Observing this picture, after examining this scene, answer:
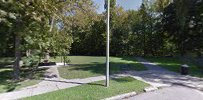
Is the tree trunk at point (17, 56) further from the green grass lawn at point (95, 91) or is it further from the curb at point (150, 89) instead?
the curb at point (150, 89)

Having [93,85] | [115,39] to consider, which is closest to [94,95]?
[93,85]

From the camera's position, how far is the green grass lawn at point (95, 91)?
30.5 feet

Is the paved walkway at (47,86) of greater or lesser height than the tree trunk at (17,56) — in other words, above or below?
below

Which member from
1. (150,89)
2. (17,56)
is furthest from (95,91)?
(17,56)

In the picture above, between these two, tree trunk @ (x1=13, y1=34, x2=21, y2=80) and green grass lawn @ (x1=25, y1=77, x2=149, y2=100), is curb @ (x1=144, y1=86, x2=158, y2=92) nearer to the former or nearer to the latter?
green grass lawn @ (x1=25, y1=77, x2=149, y2=100)

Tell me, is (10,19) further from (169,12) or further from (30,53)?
(169,12)

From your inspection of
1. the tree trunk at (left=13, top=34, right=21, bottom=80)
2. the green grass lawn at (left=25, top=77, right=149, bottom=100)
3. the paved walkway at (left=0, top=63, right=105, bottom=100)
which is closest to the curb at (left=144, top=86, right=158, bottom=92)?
the green grass lawn at (left=25, top=77, right=149, bottom=100)

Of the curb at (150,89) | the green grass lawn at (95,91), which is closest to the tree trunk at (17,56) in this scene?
the green grass lawn at (95,91)

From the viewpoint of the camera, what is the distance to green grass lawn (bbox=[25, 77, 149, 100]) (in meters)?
9.28

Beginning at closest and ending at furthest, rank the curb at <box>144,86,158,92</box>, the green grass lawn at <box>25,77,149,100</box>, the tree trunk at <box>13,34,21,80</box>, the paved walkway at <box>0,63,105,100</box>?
the green grass lawn at <box>25,77,149,100</box>, the paved walkway at <box>0,63,105,100</box>, the curb at <box>144,86,158,92</box>, the tree trunk at <box>13,34,21,80</box>

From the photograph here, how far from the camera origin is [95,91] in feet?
32.7

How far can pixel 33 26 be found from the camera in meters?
11.4

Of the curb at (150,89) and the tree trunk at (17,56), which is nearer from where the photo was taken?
the curb at (150,89)

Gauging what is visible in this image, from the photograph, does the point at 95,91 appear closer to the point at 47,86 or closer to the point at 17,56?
the point at 47,86
